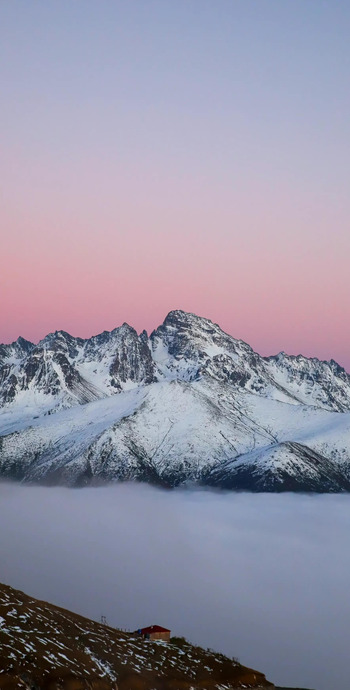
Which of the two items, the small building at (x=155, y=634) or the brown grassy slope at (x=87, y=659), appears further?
the small building at (x=155, y=634)

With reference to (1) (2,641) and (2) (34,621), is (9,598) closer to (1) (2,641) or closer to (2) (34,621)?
(2) (34,621)

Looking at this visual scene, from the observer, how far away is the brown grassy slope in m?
97.5

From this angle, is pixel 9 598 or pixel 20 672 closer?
pixel 20 672

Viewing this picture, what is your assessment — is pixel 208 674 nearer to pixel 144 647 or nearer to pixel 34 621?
pixel 144 647

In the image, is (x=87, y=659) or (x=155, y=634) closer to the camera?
(x=87, y=659)

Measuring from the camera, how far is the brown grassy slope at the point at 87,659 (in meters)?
97.5

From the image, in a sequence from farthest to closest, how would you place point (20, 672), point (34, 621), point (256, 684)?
point (256, 684)
point (34, 621)
point (20, 672)

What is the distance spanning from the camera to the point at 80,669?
103m

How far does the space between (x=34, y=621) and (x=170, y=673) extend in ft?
61.9

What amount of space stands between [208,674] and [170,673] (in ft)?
22.2

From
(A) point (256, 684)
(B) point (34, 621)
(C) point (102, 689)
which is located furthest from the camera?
(A) point (256, 684)

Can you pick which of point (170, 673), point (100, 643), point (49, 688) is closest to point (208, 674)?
point (170, 673)

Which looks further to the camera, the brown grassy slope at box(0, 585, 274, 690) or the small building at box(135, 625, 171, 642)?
the small building at box(135, 625, 171, 642)

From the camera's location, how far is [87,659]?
107m
